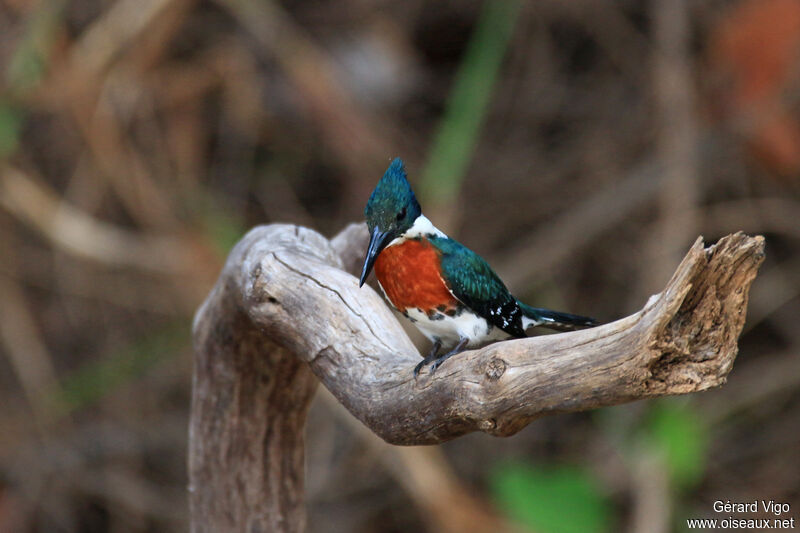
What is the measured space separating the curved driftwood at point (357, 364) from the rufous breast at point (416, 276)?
0.13 metres

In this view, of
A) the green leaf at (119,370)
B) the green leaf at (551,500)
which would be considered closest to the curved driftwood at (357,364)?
the green leaf at (551,500)

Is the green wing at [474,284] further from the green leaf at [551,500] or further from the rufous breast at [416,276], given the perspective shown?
the green leaf at [551,500]

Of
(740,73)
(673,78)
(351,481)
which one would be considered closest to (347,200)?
(351,481)

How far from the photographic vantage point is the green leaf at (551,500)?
10.8ft

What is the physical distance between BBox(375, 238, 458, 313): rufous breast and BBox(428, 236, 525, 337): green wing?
0.02 metres

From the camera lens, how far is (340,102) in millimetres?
3865

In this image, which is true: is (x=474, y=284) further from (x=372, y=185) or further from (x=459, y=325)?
(x=372, y=185)

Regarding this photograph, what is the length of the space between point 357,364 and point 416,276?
380mm

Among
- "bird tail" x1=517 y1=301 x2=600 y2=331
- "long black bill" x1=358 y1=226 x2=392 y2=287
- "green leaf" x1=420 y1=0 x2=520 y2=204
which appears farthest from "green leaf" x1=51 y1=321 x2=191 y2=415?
"long black bill" x1=358 y1=226 x2=392 y2=287

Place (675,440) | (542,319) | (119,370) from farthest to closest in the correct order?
(119,370) → (675,440) → (542,319)

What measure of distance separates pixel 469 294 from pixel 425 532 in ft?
9.53

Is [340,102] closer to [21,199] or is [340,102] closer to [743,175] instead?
[21,199]

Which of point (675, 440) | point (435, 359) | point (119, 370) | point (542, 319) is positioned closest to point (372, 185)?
point (119, 370)

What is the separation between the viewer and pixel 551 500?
11.1ft
